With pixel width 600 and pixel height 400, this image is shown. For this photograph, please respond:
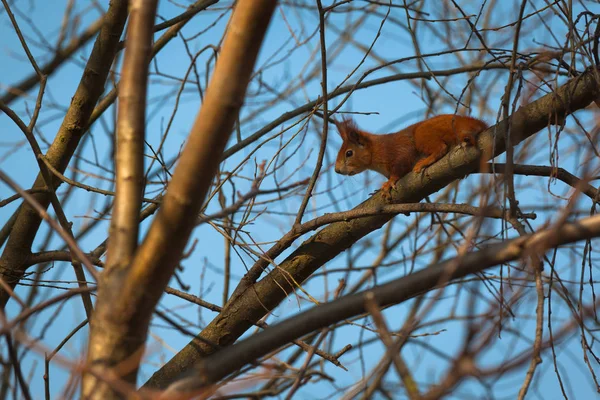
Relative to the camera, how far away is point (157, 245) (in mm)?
1562

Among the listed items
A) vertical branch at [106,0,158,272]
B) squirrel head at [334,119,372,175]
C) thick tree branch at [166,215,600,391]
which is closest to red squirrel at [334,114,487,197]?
squirrel head at [334,119,372,175]

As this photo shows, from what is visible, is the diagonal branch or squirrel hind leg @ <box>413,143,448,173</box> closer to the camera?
the diagonal branch

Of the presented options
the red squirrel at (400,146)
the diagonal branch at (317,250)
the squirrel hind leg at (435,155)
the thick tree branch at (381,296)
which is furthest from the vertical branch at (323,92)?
the thick tree branch at (381,296)

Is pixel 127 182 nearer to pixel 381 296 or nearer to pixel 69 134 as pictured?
pixel 381 296

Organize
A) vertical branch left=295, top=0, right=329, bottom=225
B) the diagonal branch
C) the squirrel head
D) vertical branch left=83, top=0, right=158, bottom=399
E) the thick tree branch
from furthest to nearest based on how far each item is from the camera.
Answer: the squirrel head
vertical branch left=295, top=0, right=329, bottom=225
the diagonal branch
vertical branch left=83, top=0, right=158, bottom=399
the thick tree branch

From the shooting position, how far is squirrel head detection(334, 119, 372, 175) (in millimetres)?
4805

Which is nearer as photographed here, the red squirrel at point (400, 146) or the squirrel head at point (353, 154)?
the red squirrel at point (400, 146)

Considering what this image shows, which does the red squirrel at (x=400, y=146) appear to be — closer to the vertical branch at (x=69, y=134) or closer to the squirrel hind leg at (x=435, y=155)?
the squirrel hind leg at (x=435, y=155)

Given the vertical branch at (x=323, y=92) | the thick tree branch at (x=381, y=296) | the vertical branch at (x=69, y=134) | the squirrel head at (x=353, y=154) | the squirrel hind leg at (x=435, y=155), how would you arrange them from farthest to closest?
1. the squirrel head at (x=353, y=154)
2. the squirrel hind leg at (x=435, y=155)
3. the vertical branch at (x=69, y=134)
4. the vertical branch at (x=323, y=92)
5. the thick tree branch at (x=381, y=296)

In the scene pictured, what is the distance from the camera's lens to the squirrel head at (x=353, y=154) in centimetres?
480

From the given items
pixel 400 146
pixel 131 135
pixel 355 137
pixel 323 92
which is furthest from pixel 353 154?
pixel 131 135

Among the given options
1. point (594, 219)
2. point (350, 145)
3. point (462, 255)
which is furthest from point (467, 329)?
point (350, 145)

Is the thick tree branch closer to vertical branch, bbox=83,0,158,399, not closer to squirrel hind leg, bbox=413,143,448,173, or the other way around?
vertical branch, bbox=83,0,158,399

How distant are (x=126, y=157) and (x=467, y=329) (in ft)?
3.45
